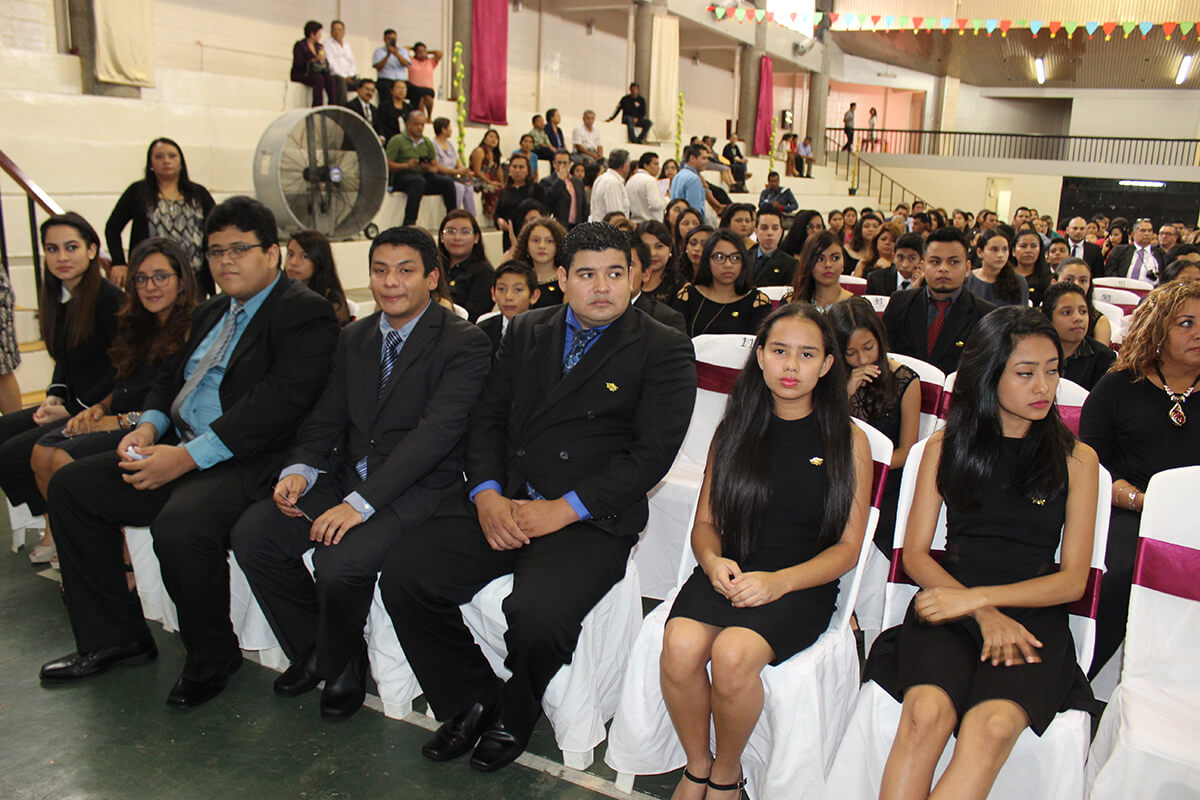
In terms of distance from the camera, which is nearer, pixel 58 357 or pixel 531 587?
pixel 531 587

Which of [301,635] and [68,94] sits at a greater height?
[68,94]

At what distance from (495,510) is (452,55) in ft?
31.9

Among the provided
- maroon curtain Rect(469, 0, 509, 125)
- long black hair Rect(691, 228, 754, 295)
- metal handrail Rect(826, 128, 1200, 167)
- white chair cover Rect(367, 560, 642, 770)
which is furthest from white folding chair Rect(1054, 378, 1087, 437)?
metal handrail Rect(826, 128, 1200, 167)

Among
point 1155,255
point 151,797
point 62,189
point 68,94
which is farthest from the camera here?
point 1155,255

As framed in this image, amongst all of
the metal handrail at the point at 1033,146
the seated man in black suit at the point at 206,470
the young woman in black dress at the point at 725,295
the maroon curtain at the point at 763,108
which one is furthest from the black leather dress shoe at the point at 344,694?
the metal handrail at the point at 1033,146

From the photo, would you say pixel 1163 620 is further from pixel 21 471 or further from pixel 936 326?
pixel 21 471

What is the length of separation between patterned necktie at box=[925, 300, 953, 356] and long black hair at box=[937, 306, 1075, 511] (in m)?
1.75

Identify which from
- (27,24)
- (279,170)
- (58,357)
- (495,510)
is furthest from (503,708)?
(27,24)

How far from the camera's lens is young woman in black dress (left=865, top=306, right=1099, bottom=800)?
1772 millimetres

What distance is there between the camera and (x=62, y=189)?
5.89 m

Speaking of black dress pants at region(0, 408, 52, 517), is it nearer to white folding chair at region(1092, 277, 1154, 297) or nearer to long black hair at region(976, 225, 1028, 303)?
long black hair at region(976, 225, 1028, 303)

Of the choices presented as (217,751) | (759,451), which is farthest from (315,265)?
(759,451)

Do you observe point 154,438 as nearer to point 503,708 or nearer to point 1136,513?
point 503,708

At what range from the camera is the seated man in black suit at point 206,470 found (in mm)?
2531
